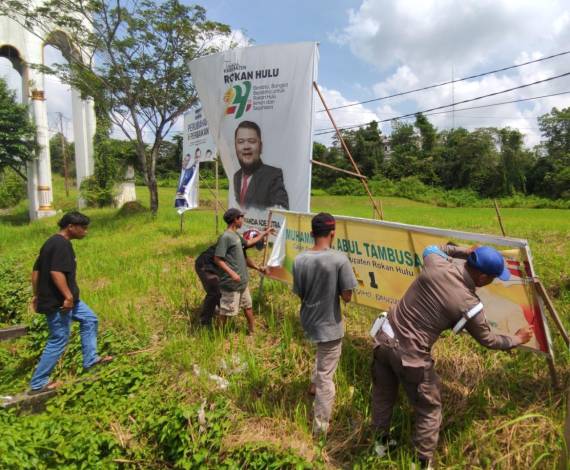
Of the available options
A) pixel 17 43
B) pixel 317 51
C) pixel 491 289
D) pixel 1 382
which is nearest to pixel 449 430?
pixel 491 289

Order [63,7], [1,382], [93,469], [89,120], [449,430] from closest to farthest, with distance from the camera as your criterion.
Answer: [93,469], [449,430], [1,382], [63,7], [89,120]

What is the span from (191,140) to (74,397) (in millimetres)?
7719

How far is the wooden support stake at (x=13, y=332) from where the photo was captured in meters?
5.53

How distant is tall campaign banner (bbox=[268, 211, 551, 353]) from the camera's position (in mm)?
3115

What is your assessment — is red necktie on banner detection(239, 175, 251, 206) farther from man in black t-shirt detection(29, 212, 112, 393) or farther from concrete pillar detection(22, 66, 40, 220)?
concrete pillar detection(22, 66, 40, 220)

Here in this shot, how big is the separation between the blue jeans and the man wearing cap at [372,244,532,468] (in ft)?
11.0

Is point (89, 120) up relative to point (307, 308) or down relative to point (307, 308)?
up

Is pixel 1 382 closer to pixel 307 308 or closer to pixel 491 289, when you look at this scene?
pixel 307 308

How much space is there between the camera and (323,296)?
3.26 meters

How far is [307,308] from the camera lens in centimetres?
336

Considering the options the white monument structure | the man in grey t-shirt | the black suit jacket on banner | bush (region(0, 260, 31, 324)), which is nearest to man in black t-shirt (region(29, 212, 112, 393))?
the man in grey t-shirt

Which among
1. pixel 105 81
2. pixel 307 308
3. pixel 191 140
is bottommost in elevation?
pixel 307 308

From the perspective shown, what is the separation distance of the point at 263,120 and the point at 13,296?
17.4ft

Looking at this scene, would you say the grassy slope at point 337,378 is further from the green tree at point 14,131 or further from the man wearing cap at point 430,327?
the green tree at point 14,131
